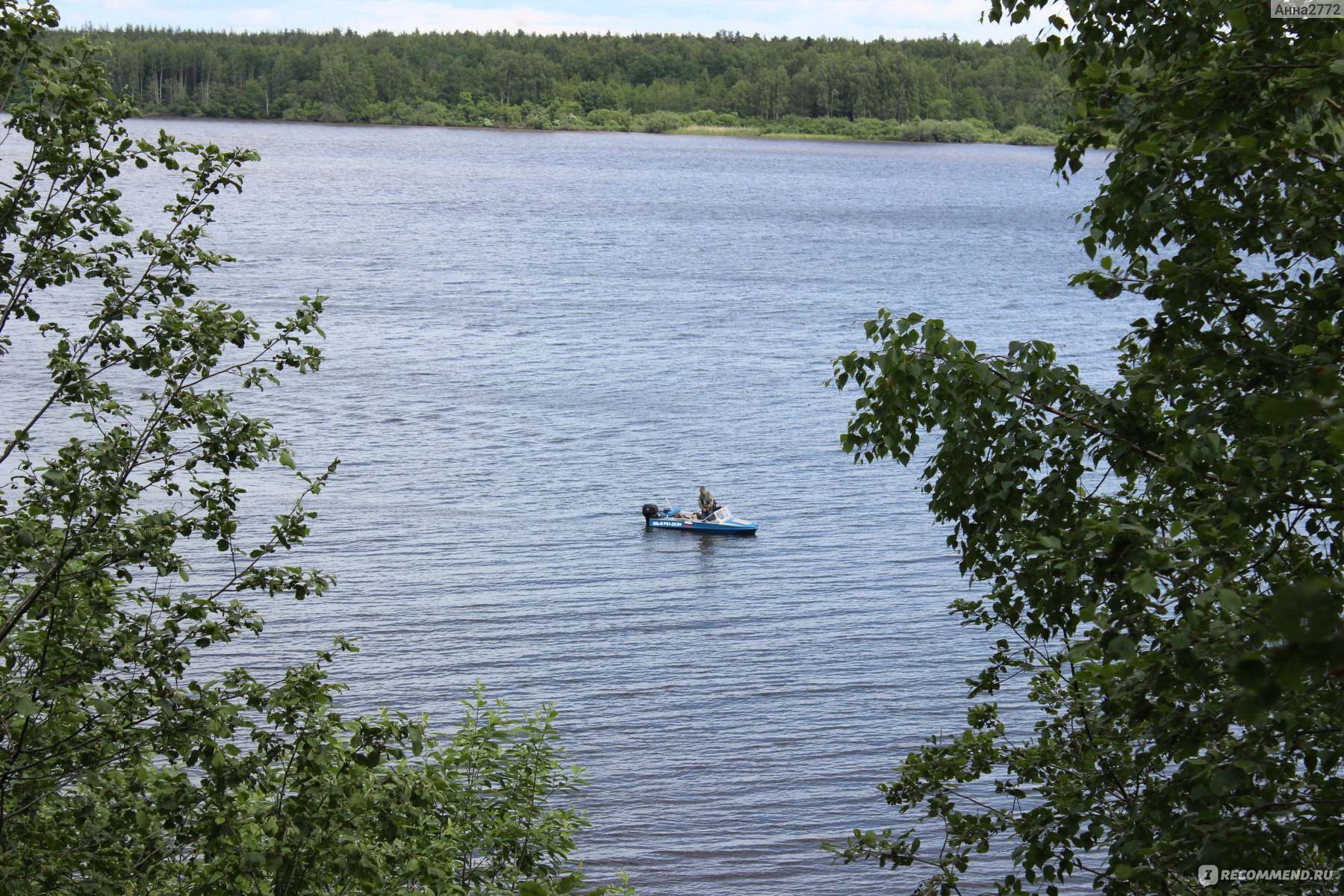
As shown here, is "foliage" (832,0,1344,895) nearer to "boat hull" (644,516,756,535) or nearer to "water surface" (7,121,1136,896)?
"water surface" (7,121,1136,896)

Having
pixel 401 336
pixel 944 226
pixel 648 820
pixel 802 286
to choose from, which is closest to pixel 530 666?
pixel 648 820

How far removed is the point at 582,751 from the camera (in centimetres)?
2153

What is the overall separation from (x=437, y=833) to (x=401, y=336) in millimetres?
47778

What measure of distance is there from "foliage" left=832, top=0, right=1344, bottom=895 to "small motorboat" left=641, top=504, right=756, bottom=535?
24.6 metres

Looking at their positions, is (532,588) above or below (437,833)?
below

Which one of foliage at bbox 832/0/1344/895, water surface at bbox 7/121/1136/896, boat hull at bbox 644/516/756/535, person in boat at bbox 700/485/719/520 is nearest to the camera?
foliage at bbox 832/0/1344/895

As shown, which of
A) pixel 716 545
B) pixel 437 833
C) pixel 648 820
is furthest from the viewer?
pixel 716 545

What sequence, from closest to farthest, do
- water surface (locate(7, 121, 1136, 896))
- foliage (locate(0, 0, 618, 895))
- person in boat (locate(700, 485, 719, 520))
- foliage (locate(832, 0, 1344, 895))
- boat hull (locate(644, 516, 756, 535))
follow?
foliage (locate(832, 0, 1344, 895)) < foliage (locate(0, 0, 618, 895)) < water surface (locate(7, 121, 1136, 896)) < boat hull (locate(644, 516, 756, 535)) < person in boat (locate(700, 485, 719, 520))

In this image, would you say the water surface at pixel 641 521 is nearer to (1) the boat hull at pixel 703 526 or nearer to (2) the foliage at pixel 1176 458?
(1) the boat hull at pixel 703 526

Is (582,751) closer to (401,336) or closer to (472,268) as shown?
(401,336)

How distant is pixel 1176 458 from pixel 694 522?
27.3m

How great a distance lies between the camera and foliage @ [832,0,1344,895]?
550 centimetres

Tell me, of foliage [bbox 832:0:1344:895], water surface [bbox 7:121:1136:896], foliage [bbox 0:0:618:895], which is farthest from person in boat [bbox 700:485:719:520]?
foliage [bbox 0:0:618:895]

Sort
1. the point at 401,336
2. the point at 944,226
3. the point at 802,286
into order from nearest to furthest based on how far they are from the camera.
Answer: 1. the point at 401,336
2. the point at 802,286
3. the point at 944,226
